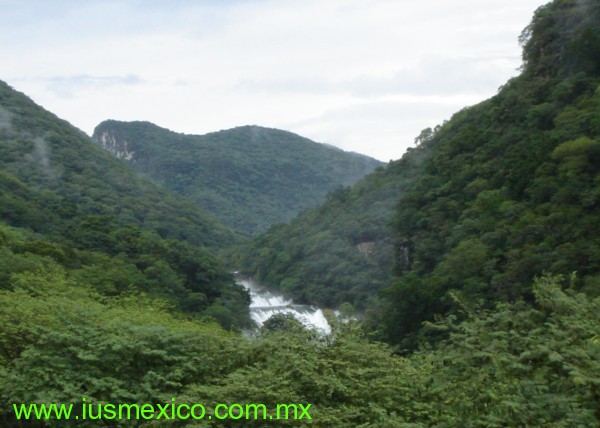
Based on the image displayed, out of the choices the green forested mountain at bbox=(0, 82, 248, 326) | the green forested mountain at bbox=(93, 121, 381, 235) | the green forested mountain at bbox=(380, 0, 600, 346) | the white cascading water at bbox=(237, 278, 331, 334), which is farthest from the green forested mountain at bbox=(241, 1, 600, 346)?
the green forested mountain at bbox=(93, 121, 381, 235)

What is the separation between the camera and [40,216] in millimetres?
34844

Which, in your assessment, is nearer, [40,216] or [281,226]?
[40,216]

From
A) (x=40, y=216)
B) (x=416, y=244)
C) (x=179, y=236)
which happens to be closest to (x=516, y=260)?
(x=416, y=244)

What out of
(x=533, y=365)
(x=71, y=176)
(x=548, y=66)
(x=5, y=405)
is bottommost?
(x=5, y=405)

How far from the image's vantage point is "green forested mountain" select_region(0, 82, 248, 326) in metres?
23.8

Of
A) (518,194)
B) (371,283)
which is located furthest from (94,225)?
(518,194)

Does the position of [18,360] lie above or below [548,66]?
below

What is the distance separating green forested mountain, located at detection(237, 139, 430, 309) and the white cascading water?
3.07 ft

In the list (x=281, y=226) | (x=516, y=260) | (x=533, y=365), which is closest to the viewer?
(x=533, y=365)

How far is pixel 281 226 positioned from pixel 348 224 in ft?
49.0

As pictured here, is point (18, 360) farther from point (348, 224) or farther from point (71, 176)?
point (71, 176)

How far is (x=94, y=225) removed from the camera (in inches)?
1296

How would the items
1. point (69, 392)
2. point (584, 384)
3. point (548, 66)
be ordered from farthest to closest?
point (548, 66) → point (69, 392) → point (584, 384)

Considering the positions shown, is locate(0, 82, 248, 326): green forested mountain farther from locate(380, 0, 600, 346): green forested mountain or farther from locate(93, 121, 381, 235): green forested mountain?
locate(93, 121, 381, 235): green forested mountain
